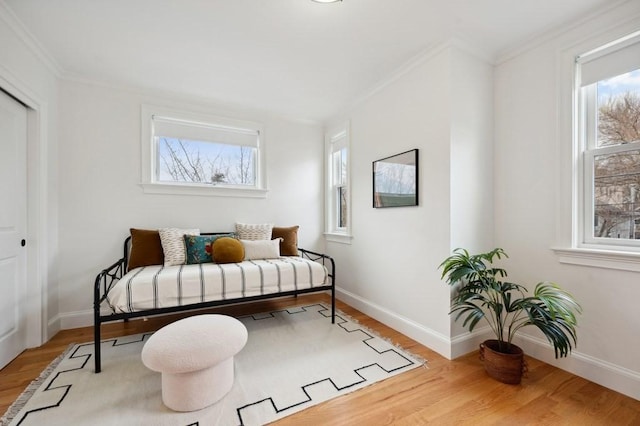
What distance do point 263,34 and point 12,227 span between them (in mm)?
2478

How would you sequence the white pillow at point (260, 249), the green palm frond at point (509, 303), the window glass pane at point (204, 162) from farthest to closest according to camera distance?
the window glass pane at point (204, 162) < the white pillow at point (260, 249) < the green palm frond at point (509, 303)

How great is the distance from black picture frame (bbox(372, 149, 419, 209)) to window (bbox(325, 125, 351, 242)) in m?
0.85

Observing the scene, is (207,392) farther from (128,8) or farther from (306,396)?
(128,8)

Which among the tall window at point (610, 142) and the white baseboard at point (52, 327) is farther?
the white baseboard at point (52, 327)

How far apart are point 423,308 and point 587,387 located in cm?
109

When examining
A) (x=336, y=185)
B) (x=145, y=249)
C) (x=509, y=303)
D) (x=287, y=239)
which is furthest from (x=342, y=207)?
(x=145, y=249)

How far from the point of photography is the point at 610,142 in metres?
1.86

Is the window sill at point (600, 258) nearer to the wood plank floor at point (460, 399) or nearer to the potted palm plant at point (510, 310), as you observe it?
the potted palm plant at point (510, 310)

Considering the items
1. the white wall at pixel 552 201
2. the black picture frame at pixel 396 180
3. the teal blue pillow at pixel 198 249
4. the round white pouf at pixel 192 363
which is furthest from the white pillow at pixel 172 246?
the white wall at pixel 552 201

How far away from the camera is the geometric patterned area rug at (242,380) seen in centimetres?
151

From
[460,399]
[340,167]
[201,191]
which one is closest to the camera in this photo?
[460,399]

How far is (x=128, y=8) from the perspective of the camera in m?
1.84

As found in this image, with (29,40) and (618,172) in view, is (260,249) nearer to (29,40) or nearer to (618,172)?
(29,40)

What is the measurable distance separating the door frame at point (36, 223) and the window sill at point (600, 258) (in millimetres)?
4198
